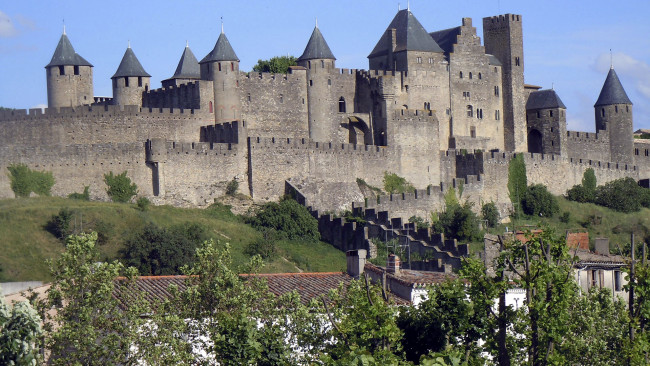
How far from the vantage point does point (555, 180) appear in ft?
243

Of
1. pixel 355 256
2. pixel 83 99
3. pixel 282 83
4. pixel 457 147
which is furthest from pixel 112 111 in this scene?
pixel 355 256

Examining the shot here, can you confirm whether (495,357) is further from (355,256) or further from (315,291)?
(355,256)

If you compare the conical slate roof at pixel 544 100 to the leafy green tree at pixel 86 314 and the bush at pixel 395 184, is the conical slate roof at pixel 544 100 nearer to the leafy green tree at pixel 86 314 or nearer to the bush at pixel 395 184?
the bush at pixel 395 184

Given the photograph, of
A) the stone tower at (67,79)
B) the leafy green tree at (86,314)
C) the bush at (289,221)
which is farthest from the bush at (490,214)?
the leafy green tree at (86,314)

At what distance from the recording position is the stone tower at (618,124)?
8106cm

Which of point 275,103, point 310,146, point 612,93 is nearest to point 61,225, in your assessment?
point 310,146

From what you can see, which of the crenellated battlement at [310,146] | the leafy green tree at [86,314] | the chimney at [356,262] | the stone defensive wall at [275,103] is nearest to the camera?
the leafy green tree at [86,314]

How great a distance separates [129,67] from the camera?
66.9m

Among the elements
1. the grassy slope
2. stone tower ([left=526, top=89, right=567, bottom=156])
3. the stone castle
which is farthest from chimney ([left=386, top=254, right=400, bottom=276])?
stone tower ([left=526, top=89, right=567, bottom=156])

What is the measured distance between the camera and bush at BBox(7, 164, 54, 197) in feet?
188

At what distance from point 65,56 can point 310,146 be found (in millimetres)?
12883

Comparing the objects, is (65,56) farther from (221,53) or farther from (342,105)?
(342,105)

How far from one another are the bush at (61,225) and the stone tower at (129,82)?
14.0m

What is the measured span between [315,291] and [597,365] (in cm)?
820
